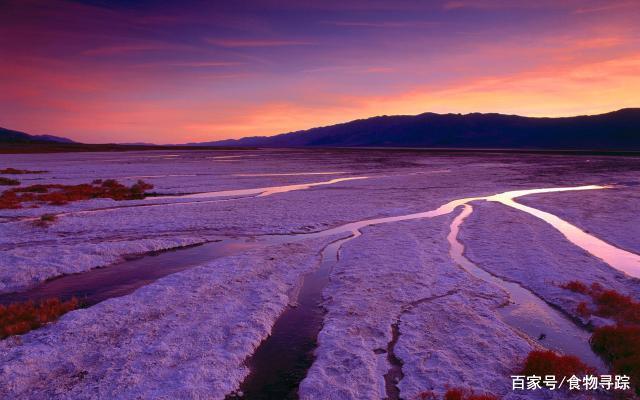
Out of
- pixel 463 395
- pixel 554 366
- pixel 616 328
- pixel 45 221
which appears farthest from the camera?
pixel 45 221

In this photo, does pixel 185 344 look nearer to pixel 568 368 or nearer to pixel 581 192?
pixel 568 368

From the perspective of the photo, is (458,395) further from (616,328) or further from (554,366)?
(616,328)

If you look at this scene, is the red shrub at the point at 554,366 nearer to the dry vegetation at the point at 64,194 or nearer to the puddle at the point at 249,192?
the puddle at the point at 249,192

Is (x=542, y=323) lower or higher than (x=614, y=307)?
lower

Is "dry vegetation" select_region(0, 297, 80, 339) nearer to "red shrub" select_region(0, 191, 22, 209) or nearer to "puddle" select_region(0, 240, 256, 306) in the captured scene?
"puddle" select_region(0, 240, 256, 306)

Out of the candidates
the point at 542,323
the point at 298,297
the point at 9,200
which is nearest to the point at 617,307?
the point at 542,323

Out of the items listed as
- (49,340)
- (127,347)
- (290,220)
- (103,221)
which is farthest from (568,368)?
(103,221)

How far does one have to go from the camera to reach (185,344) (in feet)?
26.5

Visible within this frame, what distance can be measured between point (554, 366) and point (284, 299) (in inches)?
243

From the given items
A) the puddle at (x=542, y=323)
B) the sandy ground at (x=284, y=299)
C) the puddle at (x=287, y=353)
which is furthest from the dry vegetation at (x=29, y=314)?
the puddle at (x=542, y=323)

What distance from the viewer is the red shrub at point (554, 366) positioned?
6949 mm

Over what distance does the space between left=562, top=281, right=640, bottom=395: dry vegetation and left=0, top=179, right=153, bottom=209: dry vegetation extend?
25.4 meters

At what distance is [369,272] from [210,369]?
20.7 ft

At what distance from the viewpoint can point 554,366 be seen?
7012mm
